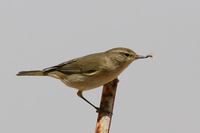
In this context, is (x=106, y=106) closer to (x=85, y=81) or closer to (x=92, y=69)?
(x=85, y=81)

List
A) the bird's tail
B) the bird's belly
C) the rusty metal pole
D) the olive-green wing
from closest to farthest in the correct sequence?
the rusty metal pole < the bird's belly < the olive-green wing < the bird's tail

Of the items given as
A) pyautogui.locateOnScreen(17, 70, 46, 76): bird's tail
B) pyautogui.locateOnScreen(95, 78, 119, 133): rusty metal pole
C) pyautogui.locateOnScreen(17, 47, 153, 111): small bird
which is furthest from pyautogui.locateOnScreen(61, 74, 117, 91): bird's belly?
pyautogui.locateOnScreen(17, 70, 46, 76): bird's tail

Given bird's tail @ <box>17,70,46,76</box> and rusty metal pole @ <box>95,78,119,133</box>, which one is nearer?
rusty metal pole @ <box>95,78,119,133</box>

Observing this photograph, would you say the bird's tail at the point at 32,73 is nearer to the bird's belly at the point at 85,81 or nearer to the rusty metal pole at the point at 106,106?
the bird's belly at the point at 85,81

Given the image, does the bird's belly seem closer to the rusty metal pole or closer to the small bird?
the small bird

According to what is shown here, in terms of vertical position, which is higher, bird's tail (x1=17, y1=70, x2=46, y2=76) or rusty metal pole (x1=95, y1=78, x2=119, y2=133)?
bird's tail (x1=17, y1=70, x2=46, y2=76)

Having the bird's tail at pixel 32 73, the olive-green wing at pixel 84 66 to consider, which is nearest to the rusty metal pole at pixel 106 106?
the olive-green wing at pixel 84 66
